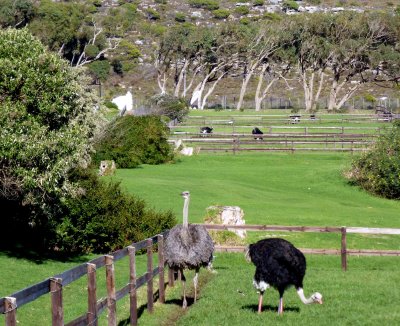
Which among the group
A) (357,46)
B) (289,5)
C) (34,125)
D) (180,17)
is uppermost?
(289,5)

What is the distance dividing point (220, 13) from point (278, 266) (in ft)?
511

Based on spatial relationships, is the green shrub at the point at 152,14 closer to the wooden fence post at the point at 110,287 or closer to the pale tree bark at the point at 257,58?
the pale tree bark at the point at 257,58

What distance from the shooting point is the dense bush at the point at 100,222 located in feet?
81.8

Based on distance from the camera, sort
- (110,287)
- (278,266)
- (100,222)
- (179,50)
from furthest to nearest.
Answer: (179,50), (100,222), (278,266), (110,287)

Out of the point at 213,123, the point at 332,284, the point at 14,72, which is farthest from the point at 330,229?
the point at 213,123

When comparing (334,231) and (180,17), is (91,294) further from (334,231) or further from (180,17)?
(180,17)

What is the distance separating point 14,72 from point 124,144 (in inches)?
1152

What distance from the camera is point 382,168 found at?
138 ft

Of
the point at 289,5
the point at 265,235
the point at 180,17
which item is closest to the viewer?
the point at 265,235

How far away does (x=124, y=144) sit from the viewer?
49.5 metres

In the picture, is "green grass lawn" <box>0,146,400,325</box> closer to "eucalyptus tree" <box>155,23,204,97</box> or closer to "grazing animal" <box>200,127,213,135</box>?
"grazing animal" <box>200,127,213,135</box>

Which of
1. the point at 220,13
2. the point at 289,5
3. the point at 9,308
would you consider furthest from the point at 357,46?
the point at 9,308

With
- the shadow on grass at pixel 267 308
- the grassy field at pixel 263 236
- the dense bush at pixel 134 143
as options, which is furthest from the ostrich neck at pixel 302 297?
the dense bush at pixel 134 143

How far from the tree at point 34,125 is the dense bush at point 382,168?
22.9 m
